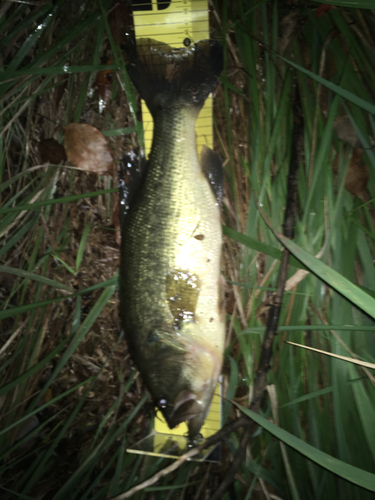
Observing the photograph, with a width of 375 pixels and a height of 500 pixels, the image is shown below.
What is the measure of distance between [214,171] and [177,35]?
736 mm

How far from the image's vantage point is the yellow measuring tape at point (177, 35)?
4.69ft

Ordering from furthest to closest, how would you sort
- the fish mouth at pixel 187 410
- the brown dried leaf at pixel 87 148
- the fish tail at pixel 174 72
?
the brown dried leaf at pixel 87 148 → the fish tail at pixel 174 72 → the fish mouth at pixel 187 410

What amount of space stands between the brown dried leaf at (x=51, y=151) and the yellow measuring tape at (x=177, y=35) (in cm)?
71

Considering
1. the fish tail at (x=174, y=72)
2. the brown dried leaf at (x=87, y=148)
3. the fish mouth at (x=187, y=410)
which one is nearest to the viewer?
the fish mouth at (x=187, y=410)

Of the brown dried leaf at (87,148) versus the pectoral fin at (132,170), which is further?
the brown dried leaf at (87,148)

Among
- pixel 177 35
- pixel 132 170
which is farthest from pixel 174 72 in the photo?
pixel 132 170

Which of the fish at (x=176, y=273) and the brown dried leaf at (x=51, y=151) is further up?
the brown dried leaf at (x=51, y=151)

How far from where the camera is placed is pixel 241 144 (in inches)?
58.5

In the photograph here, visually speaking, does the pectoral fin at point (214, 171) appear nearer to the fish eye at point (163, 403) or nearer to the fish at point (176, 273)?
the fish at point (176, 273)

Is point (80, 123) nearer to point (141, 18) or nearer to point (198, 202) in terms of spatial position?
point (141, 18)

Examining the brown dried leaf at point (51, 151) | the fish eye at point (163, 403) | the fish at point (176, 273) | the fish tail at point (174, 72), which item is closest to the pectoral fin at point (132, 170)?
the fish at point (176, 273)

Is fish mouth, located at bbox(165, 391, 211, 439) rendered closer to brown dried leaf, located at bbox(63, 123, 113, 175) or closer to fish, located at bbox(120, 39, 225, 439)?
fish, located at bbox(120, 39, 225, 439)

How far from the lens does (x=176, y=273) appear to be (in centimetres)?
125

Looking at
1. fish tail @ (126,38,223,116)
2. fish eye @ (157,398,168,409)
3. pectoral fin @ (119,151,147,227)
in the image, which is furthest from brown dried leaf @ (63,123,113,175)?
fish eye @ (157,398,168,409)
